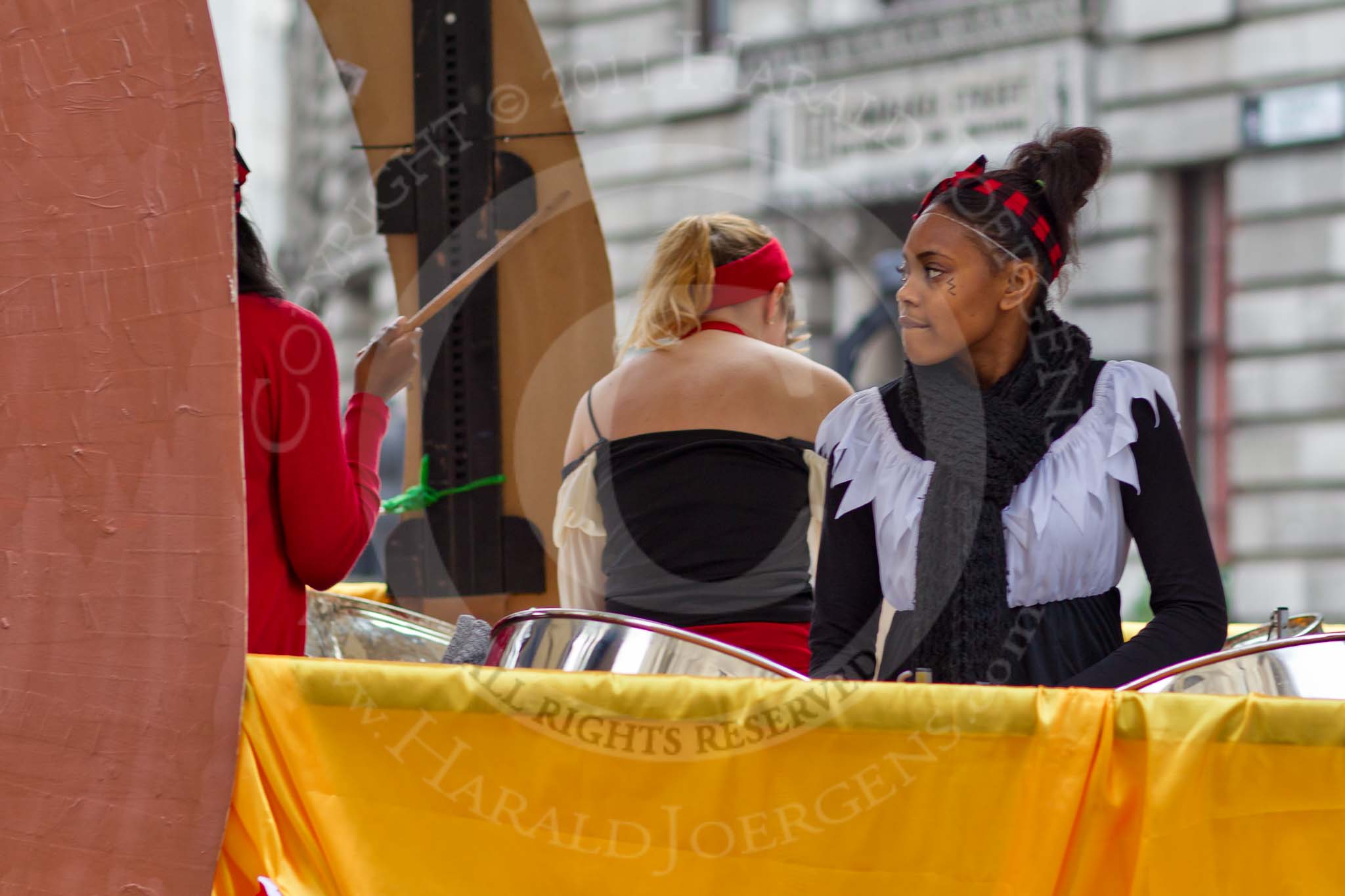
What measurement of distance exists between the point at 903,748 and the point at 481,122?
1695 mm

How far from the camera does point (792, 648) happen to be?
2.31 meters

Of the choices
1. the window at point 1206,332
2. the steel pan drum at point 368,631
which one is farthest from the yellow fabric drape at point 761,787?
the window at point 1206,332

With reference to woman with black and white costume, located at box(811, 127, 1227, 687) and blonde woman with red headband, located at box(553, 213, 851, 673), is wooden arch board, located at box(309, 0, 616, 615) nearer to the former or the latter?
blonde woman with red headband, located at box(553, 213, 851, 673)

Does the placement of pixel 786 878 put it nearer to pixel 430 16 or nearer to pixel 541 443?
pixel 541 443

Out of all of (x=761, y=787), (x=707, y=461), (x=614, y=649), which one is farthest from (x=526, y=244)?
(x=761, y=787)

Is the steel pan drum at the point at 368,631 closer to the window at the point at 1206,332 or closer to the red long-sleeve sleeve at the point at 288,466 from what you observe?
the red long-sleeve sleeve at the point at 288,466

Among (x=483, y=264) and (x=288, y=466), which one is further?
(x=483, y=264)

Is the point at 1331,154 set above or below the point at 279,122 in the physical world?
below

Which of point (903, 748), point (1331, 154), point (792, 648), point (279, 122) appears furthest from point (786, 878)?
point (279, 122)

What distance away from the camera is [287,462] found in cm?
178

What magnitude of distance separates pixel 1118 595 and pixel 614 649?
0.67 m

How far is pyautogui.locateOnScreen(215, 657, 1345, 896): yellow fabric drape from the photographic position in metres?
1.29

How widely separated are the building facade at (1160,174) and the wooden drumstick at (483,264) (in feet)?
14.1

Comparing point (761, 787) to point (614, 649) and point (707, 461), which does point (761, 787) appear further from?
point (707, 461)
